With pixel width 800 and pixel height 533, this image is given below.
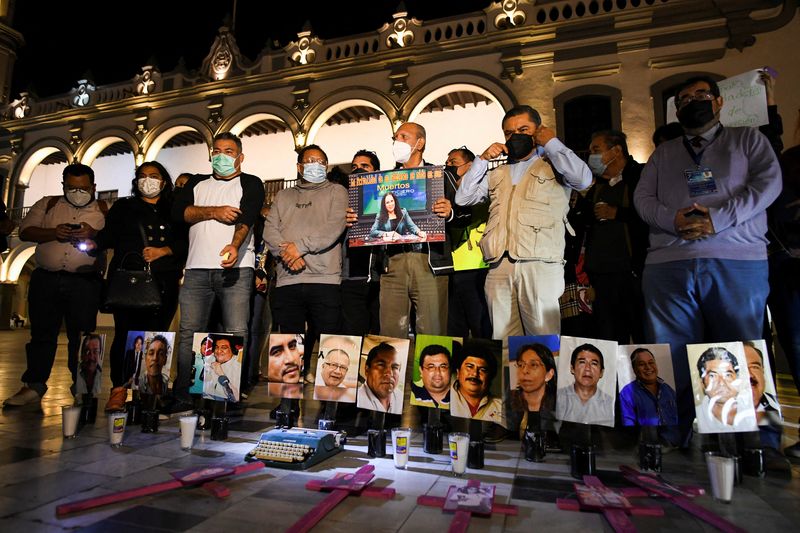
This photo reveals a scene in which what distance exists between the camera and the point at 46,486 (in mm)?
2168

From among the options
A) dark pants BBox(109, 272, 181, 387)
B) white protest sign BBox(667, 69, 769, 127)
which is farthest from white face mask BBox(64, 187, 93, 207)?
white protest sign BBox(667, 69, 769, 127)

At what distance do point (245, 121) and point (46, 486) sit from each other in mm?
14238

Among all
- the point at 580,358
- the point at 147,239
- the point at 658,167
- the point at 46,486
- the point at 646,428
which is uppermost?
the point at 658,167

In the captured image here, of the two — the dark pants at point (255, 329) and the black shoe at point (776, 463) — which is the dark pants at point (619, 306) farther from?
the dark pants at point (255, 329)

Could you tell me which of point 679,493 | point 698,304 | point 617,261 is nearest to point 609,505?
point 679,493

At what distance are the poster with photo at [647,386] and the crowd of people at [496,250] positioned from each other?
0.03 metres

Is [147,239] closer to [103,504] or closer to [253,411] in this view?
[253,411]

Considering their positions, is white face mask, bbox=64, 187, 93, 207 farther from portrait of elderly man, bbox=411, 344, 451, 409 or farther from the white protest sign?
the white protest sign

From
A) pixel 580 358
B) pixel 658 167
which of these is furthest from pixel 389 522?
pixel 658 167

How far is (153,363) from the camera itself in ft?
10.8

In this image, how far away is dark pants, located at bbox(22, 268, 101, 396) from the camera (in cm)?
407

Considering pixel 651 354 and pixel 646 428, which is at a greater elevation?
pixel 651 354

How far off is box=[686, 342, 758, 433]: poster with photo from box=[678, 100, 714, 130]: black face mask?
134 cm

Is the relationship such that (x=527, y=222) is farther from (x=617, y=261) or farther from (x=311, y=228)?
(x=311, y=228)
